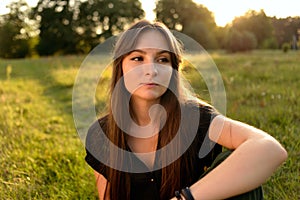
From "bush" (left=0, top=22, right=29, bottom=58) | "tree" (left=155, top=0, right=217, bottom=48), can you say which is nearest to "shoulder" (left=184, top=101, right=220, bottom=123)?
"tree" (left=155, top=0, right=217, bottom=48)

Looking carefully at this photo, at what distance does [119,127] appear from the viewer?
2076mm

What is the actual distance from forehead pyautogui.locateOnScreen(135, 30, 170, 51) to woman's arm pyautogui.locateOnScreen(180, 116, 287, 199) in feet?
2.10

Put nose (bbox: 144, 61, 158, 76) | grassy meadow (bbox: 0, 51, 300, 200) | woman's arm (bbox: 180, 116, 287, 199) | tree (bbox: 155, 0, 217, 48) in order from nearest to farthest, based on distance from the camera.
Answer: woman's arm (bbox: 180, 116, 287, 199), nose (bbox: 144, 61, 158, 76), grassy meadow (bbox: 0, 51, 300, 200), tree (bbox: 155, 0, 217, 48)

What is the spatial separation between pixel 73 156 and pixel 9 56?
3475 centimetres

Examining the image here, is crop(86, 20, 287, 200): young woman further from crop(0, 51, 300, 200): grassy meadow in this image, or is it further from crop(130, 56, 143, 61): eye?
crop(0, 51, 300, 200): grassy meadow

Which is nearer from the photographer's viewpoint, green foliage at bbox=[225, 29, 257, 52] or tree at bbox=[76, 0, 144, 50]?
green foliage at bbox=[225, 29, 257, 52]

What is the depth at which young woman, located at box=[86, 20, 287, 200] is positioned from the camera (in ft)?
6.24

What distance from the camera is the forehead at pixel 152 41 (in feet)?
6.23

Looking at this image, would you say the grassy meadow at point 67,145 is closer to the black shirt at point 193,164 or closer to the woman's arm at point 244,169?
the black shirt at point 193,164

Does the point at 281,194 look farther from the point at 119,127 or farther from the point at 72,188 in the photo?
the point at 72,188

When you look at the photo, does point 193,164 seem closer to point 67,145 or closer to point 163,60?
point 163,60

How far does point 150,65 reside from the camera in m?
1.87

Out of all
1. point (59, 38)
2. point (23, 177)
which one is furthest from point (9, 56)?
point (23, 177)

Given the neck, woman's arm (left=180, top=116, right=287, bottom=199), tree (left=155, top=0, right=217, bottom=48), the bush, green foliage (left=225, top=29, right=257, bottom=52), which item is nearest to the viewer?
woman's arm (left=180, top=116, right=287, bottom=199)
